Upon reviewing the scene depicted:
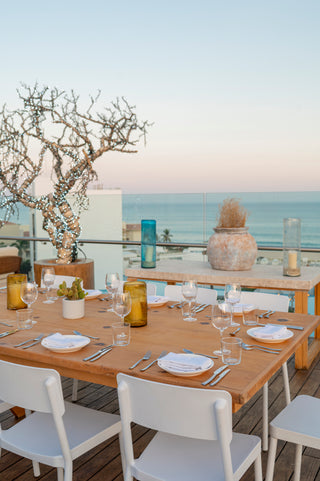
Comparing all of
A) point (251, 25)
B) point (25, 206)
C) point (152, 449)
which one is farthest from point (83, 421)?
point (251, 25)

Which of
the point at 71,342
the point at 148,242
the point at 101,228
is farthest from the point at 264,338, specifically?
the point at 101,228

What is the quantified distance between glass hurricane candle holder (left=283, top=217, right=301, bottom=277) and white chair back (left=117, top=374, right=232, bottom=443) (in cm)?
251

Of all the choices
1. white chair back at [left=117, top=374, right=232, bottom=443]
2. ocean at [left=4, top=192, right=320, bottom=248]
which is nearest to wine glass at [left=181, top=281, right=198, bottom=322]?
white chair back at [left=117, top=374, right=232, bottom=443]

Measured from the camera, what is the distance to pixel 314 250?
4.35m

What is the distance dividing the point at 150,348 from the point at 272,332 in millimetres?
522

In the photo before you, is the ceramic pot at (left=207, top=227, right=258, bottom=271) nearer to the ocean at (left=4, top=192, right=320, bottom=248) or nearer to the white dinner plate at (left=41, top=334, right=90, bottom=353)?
the ocean at (left=4, top=192, right=320, bottom=248)

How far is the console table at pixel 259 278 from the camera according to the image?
11.6 ft

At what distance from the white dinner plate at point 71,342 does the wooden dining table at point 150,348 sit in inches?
0.8

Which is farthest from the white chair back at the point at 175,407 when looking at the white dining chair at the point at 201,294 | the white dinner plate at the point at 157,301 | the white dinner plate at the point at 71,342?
the white dining chair at the point at 201,294

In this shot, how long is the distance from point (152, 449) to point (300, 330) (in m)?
0.86

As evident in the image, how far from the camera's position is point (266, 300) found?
9.12ft

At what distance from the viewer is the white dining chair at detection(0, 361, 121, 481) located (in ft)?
4.94

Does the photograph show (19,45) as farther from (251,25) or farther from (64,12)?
Answer: (251,25)

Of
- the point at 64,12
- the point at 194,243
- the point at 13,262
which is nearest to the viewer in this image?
the point at 194,243
